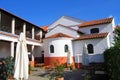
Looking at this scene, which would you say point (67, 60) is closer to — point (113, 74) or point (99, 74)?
point (99, 74)

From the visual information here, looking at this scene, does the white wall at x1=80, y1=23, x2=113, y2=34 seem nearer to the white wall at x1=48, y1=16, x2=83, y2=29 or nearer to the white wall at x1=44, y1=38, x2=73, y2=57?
the white wall at x1=48, y1=16, x2=83, y2=29

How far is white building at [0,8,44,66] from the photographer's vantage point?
21.1m

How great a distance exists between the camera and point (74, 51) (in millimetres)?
27906

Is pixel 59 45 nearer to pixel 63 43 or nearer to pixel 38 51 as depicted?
pixel 63 43

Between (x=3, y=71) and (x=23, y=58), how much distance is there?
12.8 ft

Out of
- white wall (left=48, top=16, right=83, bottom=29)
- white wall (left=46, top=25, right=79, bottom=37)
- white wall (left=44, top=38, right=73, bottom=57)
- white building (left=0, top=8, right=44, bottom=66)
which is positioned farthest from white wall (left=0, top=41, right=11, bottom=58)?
white wall (left=48, top=16, right=83, bottom=29)

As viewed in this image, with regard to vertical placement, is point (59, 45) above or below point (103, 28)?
below

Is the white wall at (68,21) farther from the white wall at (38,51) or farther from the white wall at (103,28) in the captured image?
the white wall at (38,51)

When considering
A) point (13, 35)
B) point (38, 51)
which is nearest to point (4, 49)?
point (13, 35)

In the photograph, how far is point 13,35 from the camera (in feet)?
71.2

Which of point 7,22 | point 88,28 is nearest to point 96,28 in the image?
point 88,28

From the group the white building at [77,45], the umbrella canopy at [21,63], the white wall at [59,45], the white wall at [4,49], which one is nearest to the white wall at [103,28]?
the white building at [77,45]

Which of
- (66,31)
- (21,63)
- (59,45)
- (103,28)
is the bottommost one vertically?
(21,63)

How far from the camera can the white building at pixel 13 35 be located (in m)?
21.1
